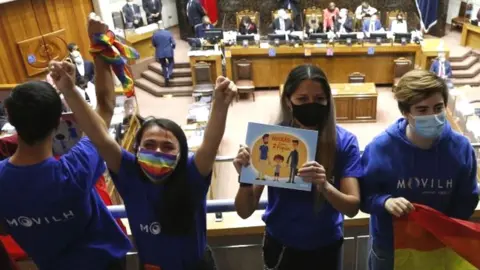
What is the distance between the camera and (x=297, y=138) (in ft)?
6.19

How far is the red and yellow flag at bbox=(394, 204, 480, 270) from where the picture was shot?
6.61ft

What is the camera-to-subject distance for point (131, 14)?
39.6ft

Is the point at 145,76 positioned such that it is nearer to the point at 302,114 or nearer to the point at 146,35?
the point at 146,35

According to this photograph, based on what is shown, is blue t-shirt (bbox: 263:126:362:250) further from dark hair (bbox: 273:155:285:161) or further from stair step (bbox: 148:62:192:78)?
stair step (bbox: 148:62:192:78)

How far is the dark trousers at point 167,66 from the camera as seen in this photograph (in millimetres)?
11128

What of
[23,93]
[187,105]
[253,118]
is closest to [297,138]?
[23,93]

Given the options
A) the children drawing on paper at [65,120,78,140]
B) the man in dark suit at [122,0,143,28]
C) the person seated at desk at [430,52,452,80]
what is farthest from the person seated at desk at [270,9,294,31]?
the children drawing on paper at [65,120,78,140]

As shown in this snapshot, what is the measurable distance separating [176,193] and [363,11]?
11.7 m

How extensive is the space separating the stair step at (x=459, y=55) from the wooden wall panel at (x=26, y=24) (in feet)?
29.2

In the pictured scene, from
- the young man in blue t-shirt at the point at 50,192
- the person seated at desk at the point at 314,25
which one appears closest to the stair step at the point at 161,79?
the person seated at desk at the point at 314,25

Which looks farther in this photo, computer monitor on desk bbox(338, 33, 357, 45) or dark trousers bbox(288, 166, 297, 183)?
computer monitor on desk bbox(338, 33, 357, 45)

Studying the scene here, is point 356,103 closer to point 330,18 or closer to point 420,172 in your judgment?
point 330,18

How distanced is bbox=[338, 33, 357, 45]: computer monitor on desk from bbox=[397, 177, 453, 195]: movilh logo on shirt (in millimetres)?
8899

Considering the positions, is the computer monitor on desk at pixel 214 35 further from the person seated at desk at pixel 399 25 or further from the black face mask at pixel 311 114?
the black face mask at pixel 311 114
